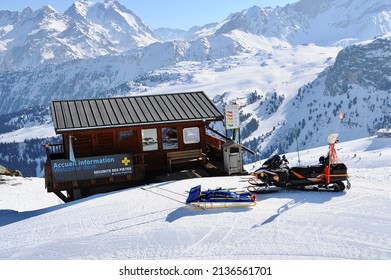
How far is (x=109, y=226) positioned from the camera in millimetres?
13484

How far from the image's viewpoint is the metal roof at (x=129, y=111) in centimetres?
2122

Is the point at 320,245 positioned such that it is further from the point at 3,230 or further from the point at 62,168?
the point at 62,168

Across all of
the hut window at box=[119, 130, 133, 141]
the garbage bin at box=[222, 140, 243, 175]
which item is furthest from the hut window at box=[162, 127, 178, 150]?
Answer: the garbage bin at box=[222, 140, 243, 175]

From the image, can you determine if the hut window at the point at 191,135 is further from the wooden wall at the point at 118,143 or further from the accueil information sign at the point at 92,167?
the accueil information sign at the point at 92,167

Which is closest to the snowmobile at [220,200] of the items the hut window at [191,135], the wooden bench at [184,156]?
the wooden bench at [184,156]

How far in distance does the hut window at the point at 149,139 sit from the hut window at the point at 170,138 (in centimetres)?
51

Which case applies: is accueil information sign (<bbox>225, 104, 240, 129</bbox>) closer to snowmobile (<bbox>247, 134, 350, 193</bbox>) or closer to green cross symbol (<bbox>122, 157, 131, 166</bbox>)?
green cross symbol (<bbox>122, 157, 131, 166</bbox>)

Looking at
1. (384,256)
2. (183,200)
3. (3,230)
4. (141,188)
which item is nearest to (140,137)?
(141,188)

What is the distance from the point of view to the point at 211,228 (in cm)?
1231

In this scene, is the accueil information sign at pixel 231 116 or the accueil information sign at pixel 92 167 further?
the accueil information sign at pixel 231 116

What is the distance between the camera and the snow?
33.5 ft

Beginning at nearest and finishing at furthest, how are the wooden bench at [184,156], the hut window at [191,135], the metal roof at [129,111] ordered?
the metal roof at [129,111] → the wooden bench at [184,156] → the hut window at [191,135]

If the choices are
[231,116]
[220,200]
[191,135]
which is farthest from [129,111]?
[220,200]
